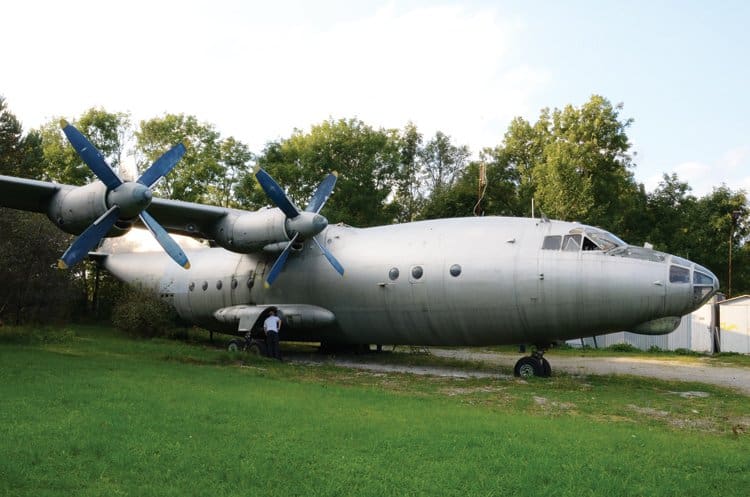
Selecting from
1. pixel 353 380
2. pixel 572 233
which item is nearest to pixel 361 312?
pixel 353 380

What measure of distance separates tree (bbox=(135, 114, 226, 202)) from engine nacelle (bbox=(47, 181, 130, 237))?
30100 millimetres

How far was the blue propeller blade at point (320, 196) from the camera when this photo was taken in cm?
1794

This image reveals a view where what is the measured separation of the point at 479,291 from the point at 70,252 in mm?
9435

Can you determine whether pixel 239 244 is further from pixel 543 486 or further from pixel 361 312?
pixel 543 486

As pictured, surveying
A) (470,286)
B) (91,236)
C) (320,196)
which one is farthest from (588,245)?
(91,236)

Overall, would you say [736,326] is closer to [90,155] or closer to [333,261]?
[333,261]

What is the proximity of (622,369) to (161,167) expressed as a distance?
14.4 metres

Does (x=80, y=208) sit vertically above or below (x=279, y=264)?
above

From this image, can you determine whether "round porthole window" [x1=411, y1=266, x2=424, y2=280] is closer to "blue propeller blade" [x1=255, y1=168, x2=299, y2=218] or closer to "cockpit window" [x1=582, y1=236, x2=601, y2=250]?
"blue propeller blade" [x1=255, y1=168, x2=299, y2=218]

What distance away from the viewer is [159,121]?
48.9m

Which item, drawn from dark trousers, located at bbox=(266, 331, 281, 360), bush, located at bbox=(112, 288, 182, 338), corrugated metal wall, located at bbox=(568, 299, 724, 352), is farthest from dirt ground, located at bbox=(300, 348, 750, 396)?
bush, located at bbox=(112, 288, 182, 338)

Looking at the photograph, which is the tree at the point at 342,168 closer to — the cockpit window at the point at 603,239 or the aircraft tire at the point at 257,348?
the aircraft tire at the point at 257,348

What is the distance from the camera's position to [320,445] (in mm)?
6777

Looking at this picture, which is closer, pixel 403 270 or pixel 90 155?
pixel 90 155
